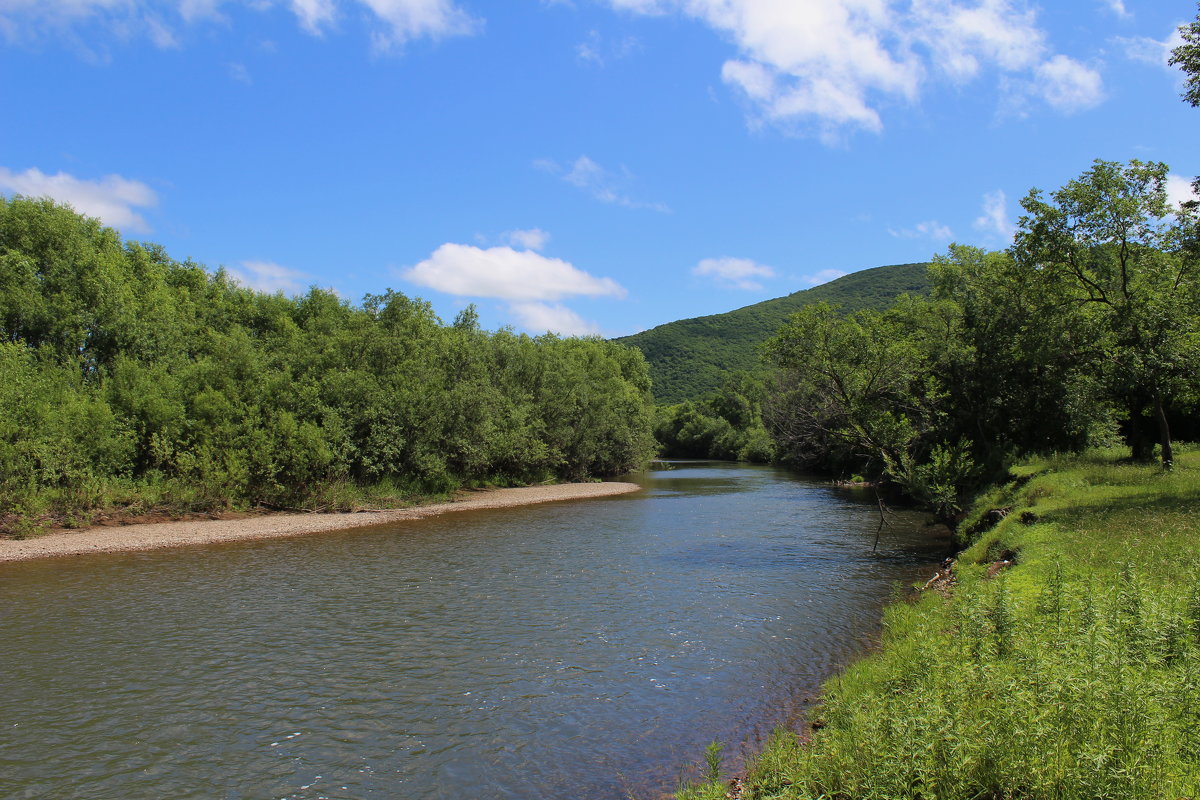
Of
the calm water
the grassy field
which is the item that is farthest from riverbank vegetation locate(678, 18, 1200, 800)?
the calm water

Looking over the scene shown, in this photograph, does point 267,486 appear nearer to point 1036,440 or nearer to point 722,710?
point 722,710

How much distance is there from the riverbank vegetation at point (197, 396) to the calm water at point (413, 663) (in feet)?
31.2

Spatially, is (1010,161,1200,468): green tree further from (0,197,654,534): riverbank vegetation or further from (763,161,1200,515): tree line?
(0,197,654,534): riverbank vegetation

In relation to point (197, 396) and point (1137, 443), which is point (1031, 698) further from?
point (197, 396)

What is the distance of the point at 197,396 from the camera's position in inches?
1473

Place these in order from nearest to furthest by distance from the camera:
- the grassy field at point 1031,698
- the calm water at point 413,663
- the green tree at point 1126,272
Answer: the grassy field at point 1031,698
the calm water at point 413,663
the green tree at point 1126,272

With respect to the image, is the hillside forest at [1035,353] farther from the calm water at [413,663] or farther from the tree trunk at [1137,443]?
the calm water at [413,663]

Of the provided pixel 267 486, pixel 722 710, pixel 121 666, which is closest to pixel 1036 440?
pixel 722 710

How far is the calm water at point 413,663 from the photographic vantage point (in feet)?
31.7

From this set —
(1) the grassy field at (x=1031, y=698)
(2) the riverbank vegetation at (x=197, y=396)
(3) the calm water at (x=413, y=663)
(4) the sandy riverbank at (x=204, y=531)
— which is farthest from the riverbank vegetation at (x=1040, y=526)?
(2) the riverbank vegetation at (x=197, y=396)

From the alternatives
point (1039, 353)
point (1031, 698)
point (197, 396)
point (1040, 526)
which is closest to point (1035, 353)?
point (1039, 353)

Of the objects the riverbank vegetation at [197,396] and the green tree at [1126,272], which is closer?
the green tree at [1126,272]

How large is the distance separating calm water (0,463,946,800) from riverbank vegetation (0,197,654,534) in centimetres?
952

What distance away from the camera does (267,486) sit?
38.5 meters
